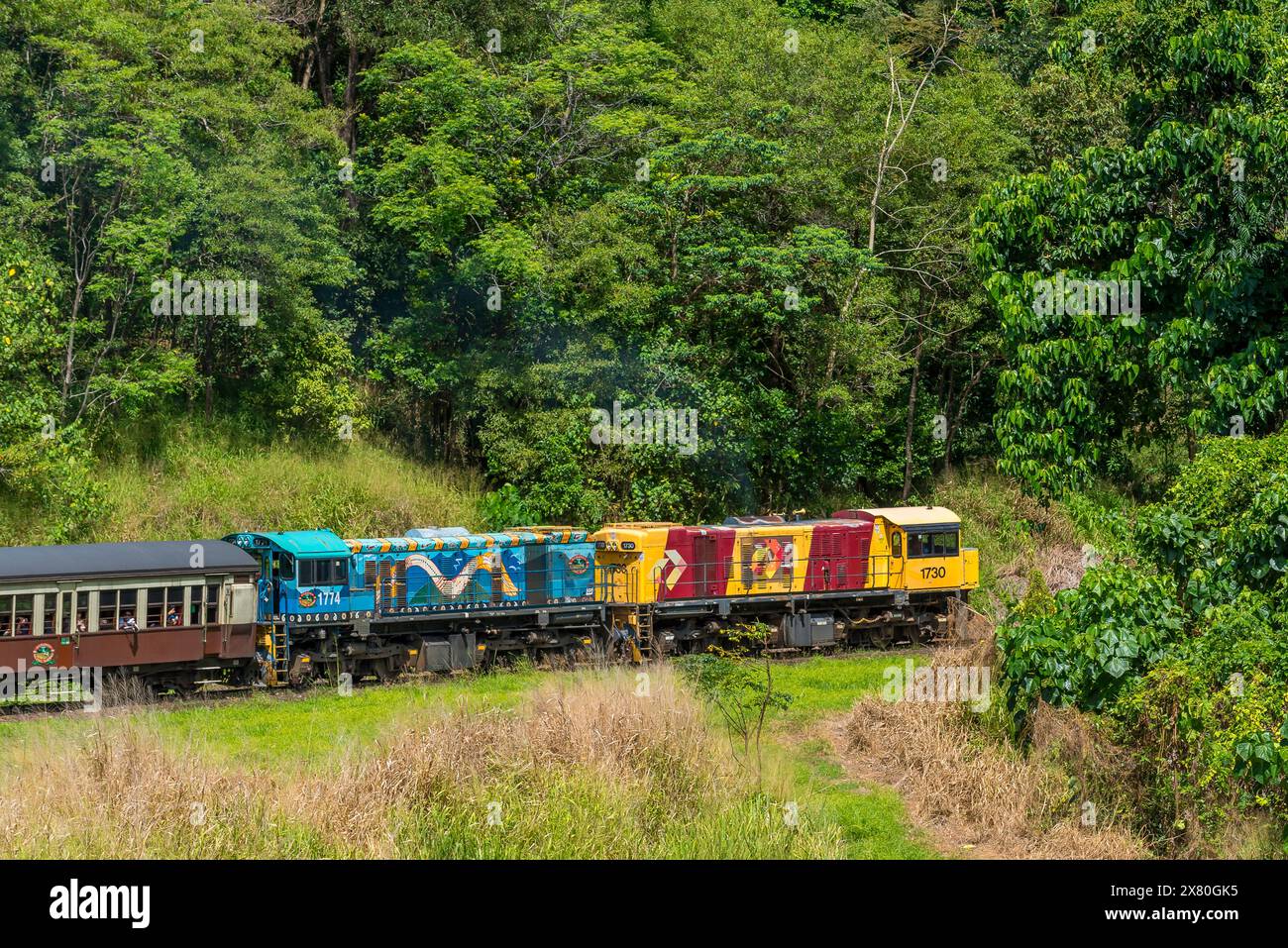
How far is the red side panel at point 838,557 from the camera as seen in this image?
3095cm

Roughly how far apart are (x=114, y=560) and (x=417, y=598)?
19.0ft

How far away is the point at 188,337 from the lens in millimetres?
37438

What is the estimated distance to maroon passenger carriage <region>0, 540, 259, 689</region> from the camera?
22672 mm

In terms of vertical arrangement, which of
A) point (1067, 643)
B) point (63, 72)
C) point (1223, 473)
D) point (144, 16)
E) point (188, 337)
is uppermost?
point (144, 16)

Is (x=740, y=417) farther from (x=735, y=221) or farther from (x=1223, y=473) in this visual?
(x=1223, y=473)

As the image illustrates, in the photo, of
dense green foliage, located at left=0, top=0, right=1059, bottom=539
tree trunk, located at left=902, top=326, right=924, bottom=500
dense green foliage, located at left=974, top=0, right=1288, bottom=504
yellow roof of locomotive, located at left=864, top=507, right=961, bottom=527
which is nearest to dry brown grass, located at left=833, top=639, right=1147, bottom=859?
dense green foliage, located at left=974, top=0, right=1288, bottom=504

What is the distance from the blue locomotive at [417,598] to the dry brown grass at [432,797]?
26.2 ft

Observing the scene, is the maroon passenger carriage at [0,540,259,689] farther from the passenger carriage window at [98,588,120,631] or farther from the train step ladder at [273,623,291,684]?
the train step ladder at [273,623,291,684]

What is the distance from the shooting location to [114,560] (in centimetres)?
2367

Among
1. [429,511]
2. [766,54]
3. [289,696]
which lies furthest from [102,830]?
[766,54]

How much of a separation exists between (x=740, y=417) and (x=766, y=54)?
42.4ft

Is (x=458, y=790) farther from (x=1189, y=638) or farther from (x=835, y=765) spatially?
(x=1189, y=638)

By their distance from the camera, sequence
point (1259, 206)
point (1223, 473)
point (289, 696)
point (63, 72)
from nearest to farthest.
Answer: point (1223, 473) < point (1259, 206) < point (289, 696) < point (63, 72)

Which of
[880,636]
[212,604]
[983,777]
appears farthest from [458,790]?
[880,636]
